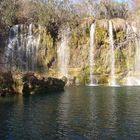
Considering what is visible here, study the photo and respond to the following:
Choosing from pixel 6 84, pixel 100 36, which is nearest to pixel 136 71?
pixel 100 36

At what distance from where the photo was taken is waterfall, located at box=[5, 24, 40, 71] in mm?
85562

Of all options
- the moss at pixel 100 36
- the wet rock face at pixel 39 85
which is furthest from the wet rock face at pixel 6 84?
the moss at pixel 100 36

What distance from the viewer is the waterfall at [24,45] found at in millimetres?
85562

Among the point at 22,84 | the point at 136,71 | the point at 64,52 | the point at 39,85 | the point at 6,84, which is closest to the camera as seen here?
the point at 6,84

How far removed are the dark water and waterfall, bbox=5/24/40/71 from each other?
39707 millimetres

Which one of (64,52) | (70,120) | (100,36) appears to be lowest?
(70,120)

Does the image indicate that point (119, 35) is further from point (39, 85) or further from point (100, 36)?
point (39, 85)

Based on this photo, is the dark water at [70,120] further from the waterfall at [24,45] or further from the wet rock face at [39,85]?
the waterfall at [24,45]

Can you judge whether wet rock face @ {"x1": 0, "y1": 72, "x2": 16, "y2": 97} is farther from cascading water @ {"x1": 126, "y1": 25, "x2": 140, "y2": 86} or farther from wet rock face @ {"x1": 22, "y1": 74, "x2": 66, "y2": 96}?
cascading water @ {"x1": 126, "y1": 25, "x2": 140, "y2": 86}

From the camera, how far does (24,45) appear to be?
286ft

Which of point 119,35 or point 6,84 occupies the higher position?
point 119,35

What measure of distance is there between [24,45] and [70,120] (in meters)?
55.9

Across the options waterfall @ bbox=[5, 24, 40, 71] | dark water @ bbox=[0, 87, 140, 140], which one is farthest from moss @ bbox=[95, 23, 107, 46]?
dark water @ bbox=[0, 87, 140, 140]

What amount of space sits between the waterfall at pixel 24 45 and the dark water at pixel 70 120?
3971cm
